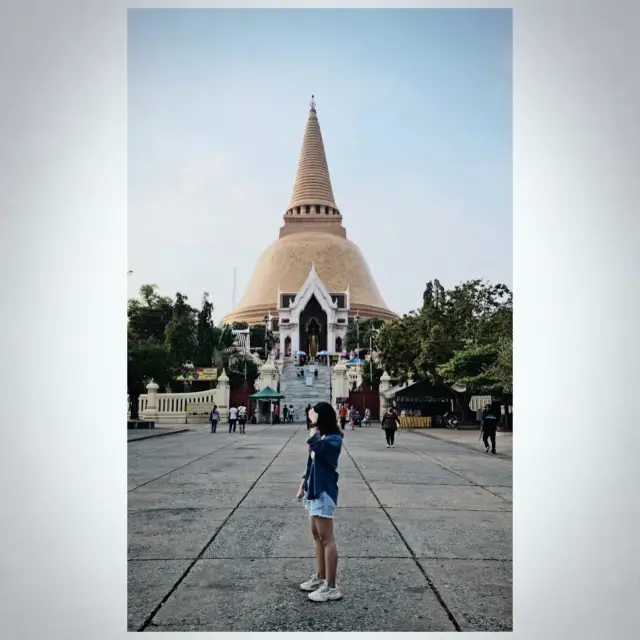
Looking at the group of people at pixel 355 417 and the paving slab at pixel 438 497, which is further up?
the paving slab at pixel 438 497

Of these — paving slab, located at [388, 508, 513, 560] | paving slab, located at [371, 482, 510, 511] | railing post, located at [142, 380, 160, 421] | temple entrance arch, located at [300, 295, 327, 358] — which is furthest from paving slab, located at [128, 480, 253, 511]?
temple entrance arch, located at [300, 295, 327, 358]

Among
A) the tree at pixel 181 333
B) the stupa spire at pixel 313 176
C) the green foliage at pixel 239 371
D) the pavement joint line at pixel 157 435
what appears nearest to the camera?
the pavement joint line at pixel 157 435

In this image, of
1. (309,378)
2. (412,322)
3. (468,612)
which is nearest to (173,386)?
(309,378)

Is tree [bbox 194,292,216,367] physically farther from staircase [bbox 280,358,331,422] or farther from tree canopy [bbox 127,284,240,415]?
staircase [bbox 280,358,331,422]

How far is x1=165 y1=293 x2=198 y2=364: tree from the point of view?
24.8 m

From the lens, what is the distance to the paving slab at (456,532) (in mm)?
4539

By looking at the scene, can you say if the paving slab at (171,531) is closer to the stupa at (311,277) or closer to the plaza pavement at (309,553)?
the plaza pavement at (309,553)

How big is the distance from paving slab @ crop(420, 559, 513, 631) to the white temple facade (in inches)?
1616

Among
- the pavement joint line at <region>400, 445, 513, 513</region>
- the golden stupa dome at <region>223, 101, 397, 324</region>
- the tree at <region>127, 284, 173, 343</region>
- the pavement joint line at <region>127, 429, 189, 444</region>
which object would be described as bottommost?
the pavement joint line at <region>127, 429, 189, 444</region>

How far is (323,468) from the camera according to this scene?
11.9 ft

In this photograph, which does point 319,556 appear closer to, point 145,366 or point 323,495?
point 323,495

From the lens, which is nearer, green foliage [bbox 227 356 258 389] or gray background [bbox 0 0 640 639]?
gray background [bbox 0 0 640 639]
